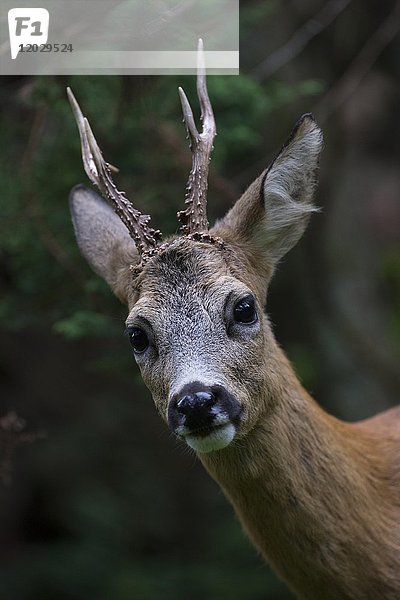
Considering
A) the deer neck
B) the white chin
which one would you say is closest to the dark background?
the deer neck

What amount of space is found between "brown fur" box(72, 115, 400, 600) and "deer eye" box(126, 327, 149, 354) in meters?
0.04

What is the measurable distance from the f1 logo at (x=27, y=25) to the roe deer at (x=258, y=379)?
1013 mm

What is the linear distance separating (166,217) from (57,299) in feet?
2.92

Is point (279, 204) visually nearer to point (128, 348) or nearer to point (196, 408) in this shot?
point (196, 408)

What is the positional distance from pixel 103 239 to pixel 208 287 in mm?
1088

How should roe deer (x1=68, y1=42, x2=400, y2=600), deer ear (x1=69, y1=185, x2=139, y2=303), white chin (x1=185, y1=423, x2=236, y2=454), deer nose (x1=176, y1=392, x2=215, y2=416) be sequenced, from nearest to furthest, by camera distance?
deer nose (x1=176, y1=392, x2=215, y2=416) < white chin (x1=185, y1=423, x2=236, y2=454) < roe deer (x1=68, y1=42, x2=400, y2=600) < deer ear (x1=69, y1=185, x2=139, y2=303)

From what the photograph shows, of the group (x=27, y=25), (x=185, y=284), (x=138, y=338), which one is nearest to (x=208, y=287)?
(x=185, y=284)

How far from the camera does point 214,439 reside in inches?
157

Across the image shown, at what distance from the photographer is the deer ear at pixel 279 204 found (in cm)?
460

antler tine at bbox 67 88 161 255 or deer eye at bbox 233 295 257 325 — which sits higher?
antler tine at bbox 67 88 161 255

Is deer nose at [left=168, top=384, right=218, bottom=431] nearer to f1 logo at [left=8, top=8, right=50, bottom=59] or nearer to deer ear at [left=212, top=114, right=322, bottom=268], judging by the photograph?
deer ear at [left=212, top=114, right=322, bottom=268]

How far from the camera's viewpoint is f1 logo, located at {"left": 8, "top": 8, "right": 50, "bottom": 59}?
17.6 ft

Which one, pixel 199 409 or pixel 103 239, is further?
pixel 103 239

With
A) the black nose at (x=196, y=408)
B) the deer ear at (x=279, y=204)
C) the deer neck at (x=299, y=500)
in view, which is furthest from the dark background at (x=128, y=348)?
the black nose at (x=196, y=408)
